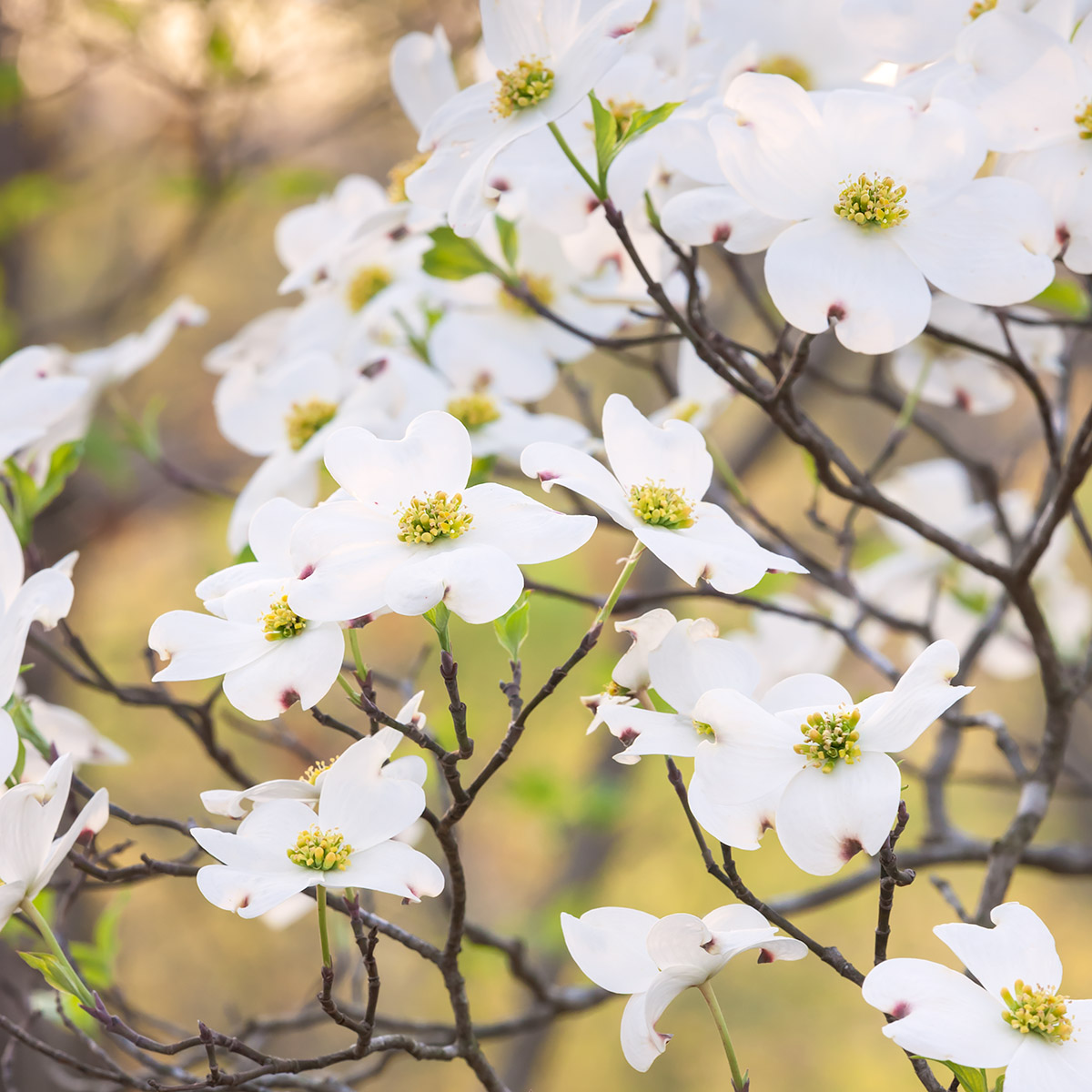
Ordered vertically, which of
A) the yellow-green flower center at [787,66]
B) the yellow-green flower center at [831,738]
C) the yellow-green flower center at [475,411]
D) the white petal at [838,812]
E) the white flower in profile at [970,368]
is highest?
the yellow-green flower center at [787,66]

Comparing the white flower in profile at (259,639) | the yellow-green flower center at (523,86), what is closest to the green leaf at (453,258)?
the yellow-green flower center at (523,86)

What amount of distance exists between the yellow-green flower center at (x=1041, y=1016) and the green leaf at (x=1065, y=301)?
1.57 feet

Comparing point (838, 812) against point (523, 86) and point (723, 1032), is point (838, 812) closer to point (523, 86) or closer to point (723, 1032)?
point (723, 1032)

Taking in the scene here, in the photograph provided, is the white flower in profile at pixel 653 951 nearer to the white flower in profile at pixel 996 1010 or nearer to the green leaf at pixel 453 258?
the white flower in profile at pixel 996 1010

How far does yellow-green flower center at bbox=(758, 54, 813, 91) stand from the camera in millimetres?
636

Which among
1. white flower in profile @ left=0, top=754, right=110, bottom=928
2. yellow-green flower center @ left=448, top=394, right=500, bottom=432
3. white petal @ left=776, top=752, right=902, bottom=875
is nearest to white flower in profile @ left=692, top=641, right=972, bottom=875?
white petal @ left=776, top=752, right=902, bottom=875

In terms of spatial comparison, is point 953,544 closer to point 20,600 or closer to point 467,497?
point 467,497

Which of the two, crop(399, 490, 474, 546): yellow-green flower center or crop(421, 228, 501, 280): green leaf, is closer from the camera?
crop(399, 490, 474, 546): yellow-green flower center

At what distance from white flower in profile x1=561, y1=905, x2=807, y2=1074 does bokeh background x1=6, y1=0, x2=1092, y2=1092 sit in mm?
315

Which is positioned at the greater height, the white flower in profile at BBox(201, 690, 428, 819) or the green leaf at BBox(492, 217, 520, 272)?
the green leaf at BBox(492, 217, 520, 272)

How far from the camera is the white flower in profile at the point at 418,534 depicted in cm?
36

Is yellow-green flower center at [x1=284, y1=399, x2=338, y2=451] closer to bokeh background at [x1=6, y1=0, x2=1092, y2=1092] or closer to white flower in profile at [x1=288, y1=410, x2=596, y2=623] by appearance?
bokeh background at [x1=6, y1=0, x2=1092, y2=1092]

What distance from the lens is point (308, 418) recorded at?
0.67 metres

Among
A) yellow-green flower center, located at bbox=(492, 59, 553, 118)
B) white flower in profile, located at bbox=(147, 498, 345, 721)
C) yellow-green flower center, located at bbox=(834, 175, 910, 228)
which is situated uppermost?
yellow-green flower center, located at bbox=(492, 59, 553, 118)
